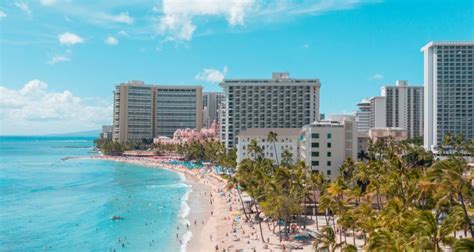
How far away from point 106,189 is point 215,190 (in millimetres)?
29499

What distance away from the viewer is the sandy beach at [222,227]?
50719 mm

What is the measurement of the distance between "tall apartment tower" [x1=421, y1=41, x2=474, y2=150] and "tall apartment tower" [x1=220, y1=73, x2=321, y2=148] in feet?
133

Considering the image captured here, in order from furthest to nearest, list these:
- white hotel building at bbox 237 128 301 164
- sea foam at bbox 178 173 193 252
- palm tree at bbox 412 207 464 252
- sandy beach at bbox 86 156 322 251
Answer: white hotel building at bbox 237 128 301 164 < sea foam at bbox 178 173 193 252 < sandy beach at bbox 86 156 322 251 < palm tree at bbox 412 207 464 252

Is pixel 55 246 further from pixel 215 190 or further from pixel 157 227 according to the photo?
pixel 215 190

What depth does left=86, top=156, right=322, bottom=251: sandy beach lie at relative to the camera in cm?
5072

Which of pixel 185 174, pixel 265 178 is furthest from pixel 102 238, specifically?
pixel 185 174

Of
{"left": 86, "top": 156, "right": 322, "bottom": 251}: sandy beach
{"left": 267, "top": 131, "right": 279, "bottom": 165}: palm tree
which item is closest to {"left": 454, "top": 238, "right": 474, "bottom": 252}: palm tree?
{"left": 86, "top": 156, "right": 322, "bottom": 251}: sandy beach

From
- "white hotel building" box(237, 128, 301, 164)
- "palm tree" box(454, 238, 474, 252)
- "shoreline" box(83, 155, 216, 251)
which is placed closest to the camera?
"palm tree" box(454, 238, 474, 252)

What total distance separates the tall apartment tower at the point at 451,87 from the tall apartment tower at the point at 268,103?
40.5 metres

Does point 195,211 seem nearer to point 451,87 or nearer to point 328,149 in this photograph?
point 328,149

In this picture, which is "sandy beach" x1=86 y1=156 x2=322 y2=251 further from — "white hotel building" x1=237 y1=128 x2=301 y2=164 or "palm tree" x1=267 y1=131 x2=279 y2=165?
"palm tree" x1=267 y1=131 x2=279 y2=165

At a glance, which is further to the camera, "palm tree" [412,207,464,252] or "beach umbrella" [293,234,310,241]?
"beach umbrella" [293,234,310,241]

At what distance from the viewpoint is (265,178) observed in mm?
58250

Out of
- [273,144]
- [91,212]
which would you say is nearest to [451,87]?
[273,144]
